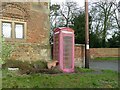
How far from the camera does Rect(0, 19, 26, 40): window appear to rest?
18.3m

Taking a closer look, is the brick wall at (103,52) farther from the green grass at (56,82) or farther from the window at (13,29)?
the green grass at (56,82)

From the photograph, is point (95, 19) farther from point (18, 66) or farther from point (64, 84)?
point (64, 84)

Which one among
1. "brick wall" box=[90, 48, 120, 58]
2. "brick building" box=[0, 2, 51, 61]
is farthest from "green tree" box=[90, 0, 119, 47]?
"brick building" box=[0, 2, 51, 61]

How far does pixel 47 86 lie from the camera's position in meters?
10.8

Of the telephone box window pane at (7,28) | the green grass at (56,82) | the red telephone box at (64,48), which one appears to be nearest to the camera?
the green grass at (56,82)

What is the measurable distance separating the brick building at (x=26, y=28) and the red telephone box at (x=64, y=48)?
139cm

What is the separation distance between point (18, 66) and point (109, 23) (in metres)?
41.4

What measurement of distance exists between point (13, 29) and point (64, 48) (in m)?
4.02

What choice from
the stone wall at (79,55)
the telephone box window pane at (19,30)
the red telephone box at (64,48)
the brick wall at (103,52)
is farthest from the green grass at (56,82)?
the brick wall at (103,52)

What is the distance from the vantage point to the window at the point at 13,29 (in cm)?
1831

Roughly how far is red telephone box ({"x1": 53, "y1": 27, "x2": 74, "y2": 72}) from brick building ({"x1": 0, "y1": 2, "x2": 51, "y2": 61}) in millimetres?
1394

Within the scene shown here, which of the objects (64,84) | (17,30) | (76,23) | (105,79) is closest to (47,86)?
(64,84)

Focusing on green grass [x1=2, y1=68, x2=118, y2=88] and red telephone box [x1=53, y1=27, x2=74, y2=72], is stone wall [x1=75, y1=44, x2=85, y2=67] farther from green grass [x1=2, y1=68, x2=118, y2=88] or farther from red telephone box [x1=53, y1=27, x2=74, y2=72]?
green grass [x1=2, y1=68, x2=118, y2=88]

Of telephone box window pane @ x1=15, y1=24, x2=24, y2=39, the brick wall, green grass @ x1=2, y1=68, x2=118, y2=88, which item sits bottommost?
the brick wall
